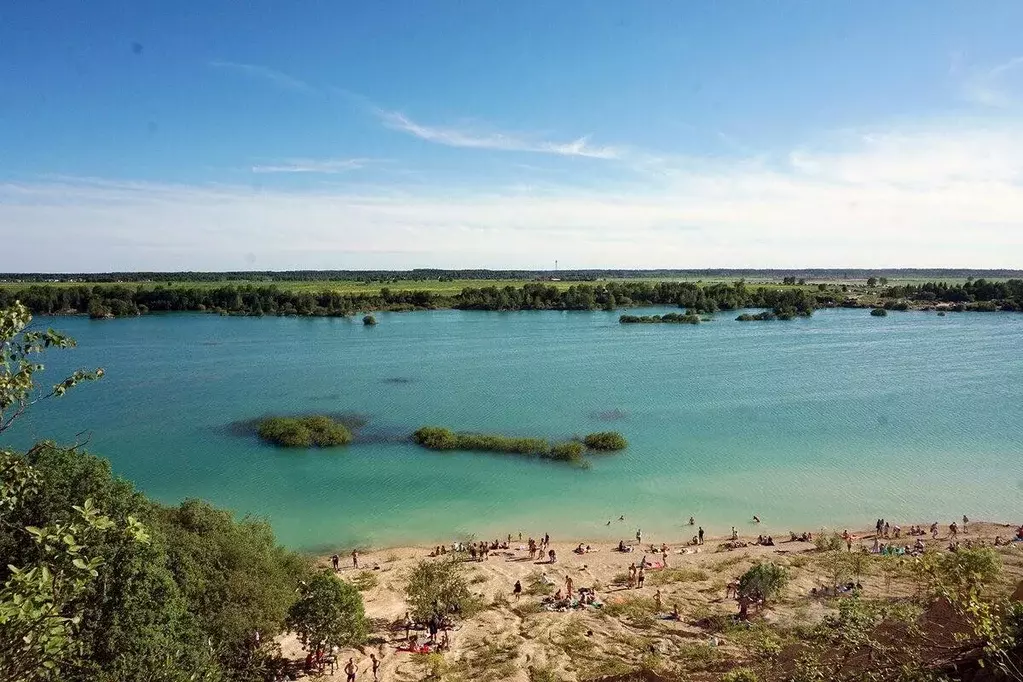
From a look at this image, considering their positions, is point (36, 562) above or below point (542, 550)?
above

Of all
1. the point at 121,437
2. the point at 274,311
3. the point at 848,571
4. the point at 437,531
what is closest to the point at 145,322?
the point at 274,311

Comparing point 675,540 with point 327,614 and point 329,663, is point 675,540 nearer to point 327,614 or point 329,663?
point 329,663

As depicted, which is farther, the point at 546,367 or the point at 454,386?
the point at 546,367

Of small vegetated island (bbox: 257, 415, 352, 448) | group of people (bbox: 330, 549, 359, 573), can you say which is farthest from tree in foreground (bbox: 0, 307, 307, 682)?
small vegetated island (bbox: 257, 415, 352, 448)

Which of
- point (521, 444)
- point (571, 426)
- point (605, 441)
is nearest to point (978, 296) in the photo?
point (571, 426)

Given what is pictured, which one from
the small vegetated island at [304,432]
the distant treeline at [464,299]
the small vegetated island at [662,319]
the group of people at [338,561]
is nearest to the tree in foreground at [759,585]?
the group of people at [338,561]

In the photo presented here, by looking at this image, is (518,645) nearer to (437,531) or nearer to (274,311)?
(437,531)
